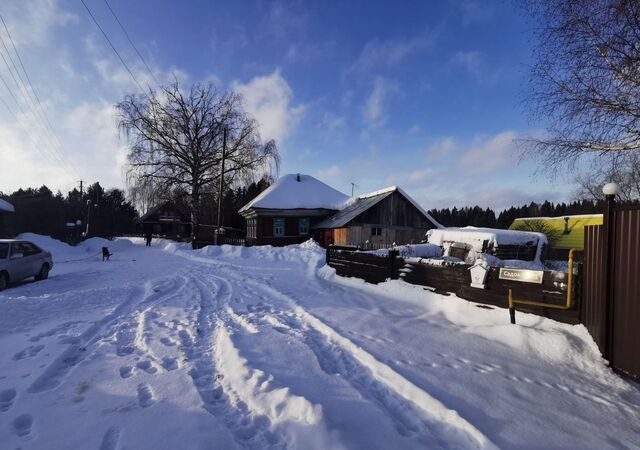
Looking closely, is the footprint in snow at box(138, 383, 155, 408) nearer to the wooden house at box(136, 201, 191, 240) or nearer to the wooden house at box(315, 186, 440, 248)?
the wooden house at box(315, 186, 440, 248)

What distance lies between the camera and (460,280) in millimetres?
6945

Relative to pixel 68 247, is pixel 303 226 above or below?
above

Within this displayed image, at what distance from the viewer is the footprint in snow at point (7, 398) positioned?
314 centimetres

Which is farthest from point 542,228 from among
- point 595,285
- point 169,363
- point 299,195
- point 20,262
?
point 20,262

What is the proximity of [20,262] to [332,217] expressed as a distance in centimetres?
1913

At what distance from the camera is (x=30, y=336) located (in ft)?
17.1

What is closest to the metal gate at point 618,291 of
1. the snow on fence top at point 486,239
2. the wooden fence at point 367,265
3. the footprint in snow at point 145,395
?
the wooden fence at point 367,265

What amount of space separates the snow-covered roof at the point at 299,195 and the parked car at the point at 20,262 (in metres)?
14.9

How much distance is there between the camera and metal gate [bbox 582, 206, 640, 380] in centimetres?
399

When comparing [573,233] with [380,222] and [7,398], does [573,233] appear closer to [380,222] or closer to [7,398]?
[380,222]

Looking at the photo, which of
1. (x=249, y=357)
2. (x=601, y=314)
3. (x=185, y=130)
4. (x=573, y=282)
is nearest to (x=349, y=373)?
(x=249, y=357)

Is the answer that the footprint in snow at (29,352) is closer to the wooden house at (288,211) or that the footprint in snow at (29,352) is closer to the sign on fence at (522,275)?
the sign on fence at (522,275)

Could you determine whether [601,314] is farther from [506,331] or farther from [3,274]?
[3,274]

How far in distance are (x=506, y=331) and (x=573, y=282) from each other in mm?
1246
